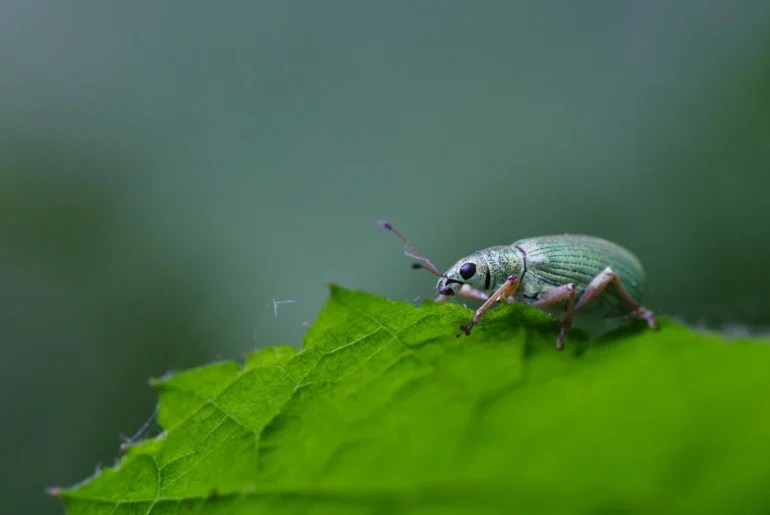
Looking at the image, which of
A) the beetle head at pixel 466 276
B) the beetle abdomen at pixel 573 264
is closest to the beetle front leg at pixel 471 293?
the beetle head at pixel 466 276

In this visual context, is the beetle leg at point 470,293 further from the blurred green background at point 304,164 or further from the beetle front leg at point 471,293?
the blurred green background at point 304,164

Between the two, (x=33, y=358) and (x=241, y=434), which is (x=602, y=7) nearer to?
(x=241, y=434)

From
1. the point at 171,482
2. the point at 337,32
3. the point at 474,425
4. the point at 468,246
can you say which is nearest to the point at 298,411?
the point at 171,482

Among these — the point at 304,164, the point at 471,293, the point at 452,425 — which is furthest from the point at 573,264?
the point at 304,164

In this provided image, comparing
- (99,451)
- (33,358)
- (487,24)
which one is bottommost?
(99,451)

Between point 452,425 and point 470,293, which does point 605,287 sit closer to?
point 470,293

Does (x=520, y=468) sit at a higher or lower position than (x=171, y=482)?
higher
